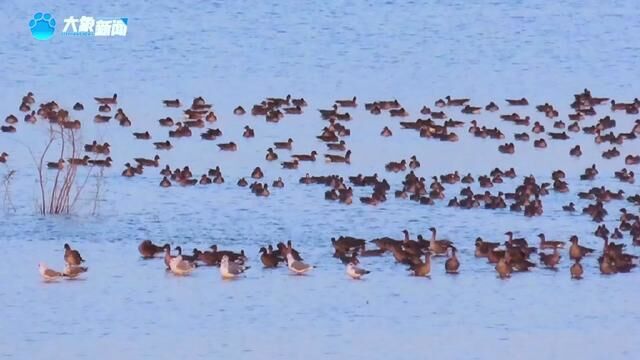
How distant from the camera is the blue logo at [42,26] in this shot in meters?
51.1

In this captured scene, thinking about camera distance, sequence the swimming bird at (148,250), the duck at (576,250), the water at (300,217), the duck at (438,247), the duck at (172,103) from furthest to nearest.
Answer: the duck at (172,103)
the duck at (438,247)
the swimming bird at (148,250)
the duck at (576,250)
the water at (300,217)

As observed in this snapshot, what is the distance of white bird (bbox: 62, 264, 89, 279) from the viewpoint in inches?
846

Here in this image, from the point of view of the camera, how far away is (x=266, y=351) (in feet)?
59.8

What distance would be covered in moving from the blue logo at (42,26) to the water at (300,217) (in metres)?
0.32

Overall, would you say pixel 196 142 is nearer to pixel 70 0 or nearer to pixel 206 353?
pixel 206 353

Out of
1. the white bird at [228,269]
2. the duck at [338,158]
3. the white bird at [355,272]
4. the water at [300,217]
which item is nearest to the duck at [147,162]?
the water at [300,217]

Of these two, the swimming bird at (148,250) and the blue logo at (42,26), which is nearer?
the swimming bird at (148,250)

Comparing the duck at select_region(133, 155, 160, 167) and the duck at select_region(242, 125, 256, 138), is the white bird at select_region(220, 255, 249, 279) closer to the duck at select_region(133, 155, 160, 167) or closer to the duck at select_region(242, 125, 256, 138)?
the duck at select_region(133, 155, 160, 167)

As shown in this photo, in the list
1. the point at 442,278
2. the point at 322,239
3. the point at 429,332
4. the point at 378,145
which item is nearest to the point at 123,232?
the point at 322,239

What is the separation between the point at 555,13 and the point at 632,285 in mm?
38705

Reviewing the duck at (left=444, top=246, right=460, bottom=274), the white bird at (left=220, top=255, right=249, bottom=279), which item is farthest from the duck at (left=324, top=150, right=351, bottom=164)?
the white bird at (left=220, top=255, right=249, bottom=279)

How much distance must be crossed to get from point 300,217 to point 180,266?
436cm

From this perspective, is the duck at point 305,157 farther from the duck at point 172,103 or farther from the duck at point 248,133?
the duck at point 172,103

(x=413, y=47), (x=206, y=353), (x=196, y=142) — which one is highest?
(x=413, y=47)
